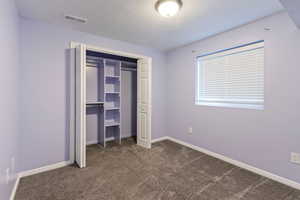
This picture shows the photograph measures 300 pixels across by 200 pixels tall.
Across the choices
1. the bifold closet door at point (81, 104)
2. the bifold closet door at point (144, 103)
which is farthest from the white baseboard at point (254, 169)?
the bifold closet door at point (81, 104)

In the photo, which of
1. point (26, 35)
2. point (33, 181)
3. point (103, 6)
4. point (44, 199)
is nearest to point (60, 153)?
point (33, 181)

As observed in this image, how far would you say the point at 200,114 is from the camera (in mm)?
3012

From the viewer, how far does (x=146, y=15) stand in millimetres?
2043

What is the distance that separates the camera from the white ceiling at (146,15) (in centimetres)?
178

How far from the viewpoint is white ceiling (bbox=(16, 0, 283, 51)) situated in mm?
1780

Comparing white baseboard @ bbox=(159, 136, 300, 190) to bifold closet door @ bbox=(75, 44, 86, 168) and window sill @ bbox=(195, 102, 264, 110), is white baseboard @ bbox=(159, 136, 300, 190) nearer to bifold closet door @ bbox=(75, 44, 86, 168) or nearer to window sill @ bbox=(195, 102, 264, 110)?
window sill @ bbox=(195, 102, 264, 110)

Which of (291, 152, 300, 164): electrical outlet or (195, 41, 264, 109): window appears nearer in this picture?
(291, 152, 300, 164): electrical outlet

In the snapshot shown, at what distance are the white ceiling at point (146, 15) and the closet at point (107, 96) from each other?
87 centimetres

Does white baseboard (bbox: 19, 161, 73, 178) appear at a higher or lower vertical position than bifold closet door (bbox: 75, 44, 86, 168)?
lower

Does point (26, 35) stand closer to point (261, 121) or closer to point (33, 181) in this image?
point (33, 181)

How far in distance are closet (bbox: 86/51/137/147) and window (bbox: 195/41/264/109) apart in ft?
6.16

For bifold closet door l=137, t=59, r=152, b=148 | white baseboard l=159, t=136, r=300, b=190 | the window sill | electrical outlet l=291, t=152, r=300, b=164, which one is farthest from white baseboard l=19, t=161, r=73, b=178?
electrical outlet l=291, t=152, r=300, b=164

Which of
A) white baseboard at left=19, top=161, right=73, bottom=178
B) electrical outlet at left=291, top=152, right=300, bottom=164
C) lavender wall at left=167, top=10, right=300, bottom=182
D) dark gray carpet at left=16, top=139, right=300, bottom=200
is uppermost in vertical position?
lavender wall at left=167, top=10, right=300, bottom=182

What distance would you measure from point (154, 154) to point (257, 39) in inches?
106
